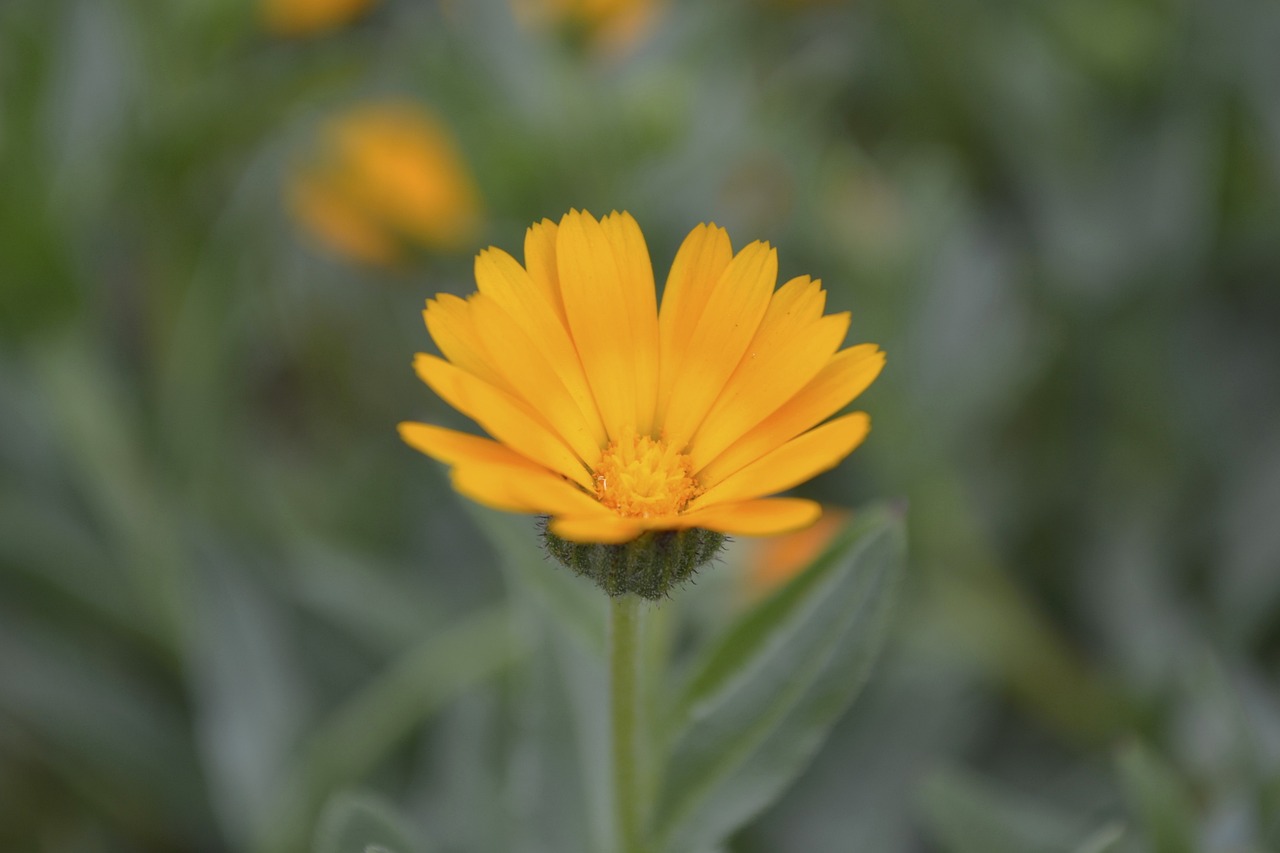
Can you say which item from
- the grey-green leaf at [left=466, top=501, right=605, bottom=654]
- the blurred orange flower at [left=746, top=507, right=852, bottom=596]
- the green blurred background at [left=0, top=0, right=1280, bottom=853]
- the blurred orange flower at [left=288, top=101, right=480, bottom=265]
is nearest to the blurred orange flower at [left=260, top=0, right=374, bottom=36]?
the green blurred background at [left=0, top=0, right=1280, bottom=853]

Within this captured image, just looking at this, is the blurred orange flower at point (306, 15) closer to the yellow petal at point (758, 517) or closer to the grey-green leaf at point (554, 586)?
the grey-green leaf at point (554, 586)

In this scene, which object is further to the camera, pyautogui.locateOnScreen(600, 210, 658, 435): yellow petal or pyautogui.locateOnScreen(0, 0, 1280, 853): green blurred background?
pyautogui.locateOnScreen(0, 0, 1280, 853): green blurred background

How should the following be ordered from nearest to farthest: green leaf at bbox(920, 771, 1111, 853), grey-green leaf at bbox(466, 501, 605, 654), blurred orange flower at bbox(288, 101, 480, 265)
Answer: grey-green leaf at bbox(466, 501, 605, 654) < green leaf at bbox(920, 771, 1111, 853) < blurred orange flower at bbox(288, 101, 480, 265)

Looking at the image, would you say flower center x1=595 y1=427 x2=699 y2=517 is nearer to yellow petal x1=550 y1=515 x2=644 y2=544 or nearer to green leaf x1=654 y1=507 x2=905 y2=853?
yellow petal x1=550 y1=515 x2=644 y2=544

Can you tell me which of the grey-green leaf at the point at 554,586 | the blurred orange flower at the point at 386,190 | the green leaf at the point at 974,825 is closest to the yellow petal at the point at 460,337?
the grey-green leaf at the point at 554,586

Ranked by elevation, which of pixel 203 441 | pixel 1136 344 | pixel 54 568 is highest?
pixel 1136 344

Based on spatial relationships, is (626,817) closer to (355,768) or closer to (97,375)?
(355,768)

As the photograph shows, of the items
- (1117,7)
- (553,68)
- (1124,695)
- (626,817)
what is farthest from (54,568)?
(1117,7)
